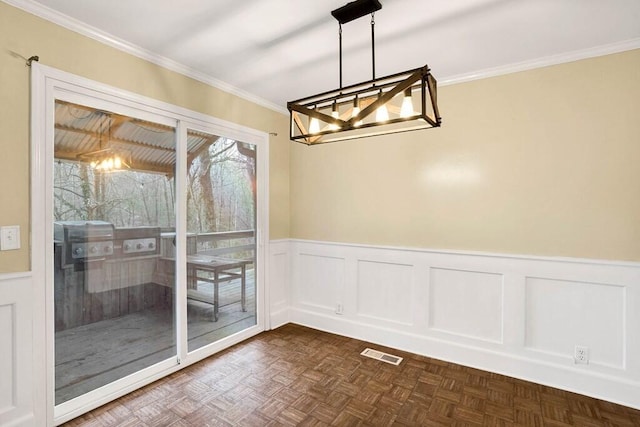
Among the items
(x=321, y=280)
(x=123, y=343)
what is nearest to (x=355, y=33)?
(x=321, y=280)

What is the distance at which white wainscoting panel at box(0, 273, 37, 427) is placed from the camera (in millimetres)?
1858

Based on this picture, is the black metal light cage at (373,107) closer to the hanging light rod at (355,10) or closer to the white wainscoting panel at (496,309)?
the hanging light rod at (355,10)

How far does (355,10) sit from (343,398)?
103 inches

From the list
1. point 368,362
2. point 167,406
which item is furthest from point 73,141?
point 368,362

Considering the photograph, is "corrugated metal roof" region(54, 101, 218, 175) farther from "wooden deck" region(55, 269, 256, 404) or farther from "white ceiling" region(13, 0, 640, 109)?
"wooden deck" region(55, 269, 256, 404)

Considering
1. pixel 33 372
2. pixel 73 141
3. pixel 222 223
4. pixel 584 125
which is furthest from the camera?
Result: pixel 222 223

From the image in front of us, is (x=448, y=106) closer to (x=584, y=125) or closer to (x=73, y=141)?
(x=584, y=125)

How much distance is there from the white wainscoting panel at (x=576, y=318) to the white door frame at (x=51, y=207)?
2.88m

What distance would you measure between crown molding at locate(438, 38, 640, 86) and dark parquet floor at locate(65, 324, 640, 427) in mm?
2552

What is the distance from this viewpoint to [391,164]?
3.27 metres

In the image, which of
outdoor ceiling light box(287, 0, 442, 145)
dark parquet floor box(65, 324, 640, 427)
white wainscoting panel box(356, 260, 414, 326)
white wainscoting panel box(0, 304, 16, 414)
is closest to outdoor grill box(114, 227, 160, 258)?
white wainscoting panel box(0, 304, 16, 414)

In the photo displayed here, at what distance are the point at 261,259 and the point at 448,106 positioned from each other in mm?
2462

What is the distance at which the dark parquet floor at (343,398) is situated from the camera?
7.03 feet

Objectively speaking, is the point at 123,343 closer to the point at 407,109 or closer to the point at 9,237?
the point at 9,237
